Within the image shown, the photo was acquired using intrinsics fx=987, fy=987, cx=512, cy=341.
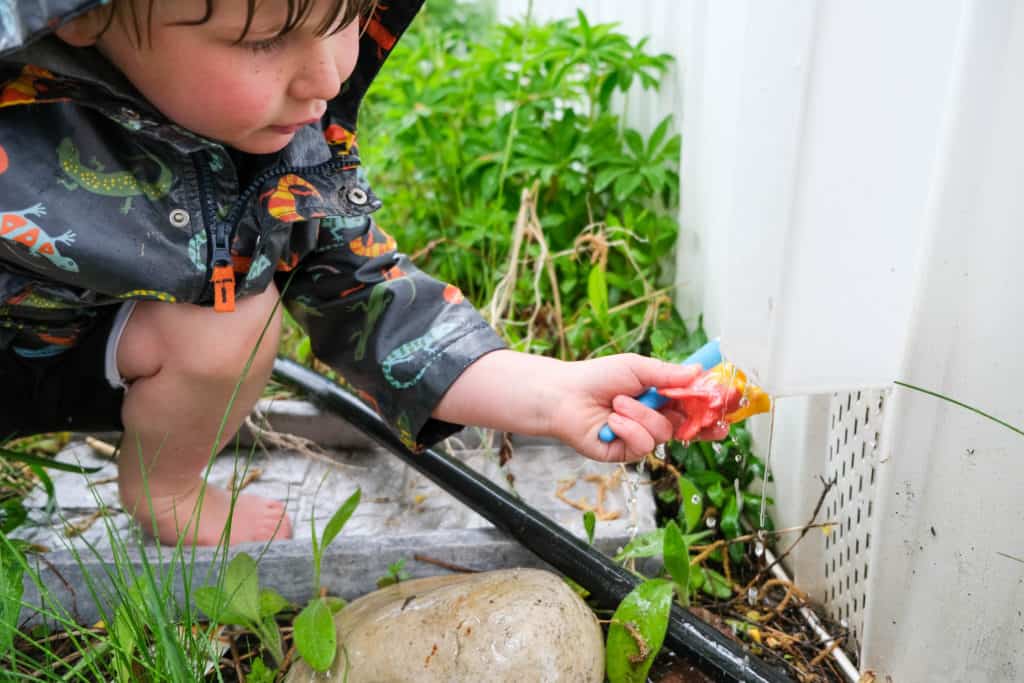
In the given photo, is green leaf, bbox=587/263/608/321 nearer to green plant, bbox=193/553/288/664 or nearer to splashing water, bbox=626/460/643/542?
splashing water, bbox=626/460/643/542

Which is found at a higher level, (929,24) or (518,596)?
(929,24)

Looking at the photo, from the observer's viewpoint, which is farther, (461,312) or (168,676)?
(461,312)

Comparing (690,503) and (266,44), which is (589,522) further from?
(266,44)

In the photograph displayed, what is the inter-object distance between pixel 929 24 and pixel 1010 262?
236 mm

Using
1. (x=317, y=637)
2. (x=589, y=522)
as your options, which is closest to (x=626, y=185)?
(x=589, y=522)

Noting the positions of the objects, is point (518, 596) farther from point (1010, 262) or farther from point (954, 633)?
point (1010, 262)

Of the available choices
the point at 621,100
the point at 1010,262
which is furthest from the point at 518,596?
the point at 621,100

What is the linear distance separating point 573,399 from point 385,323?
1.14 ft

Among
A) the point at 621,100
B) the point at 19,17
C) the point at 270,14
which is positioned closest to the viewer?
the point at 19,17

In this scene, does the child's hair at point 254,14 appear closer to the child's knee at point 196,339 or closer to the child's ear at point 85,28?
the child's ear at point 85,28

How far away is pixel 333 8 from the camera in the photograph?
3.30ft

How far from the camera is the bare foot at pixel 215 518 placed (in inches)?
60.7

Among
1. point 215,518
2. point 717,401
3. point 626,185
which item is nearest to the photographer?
point 717,401

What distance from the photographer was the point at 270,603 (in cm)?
137
